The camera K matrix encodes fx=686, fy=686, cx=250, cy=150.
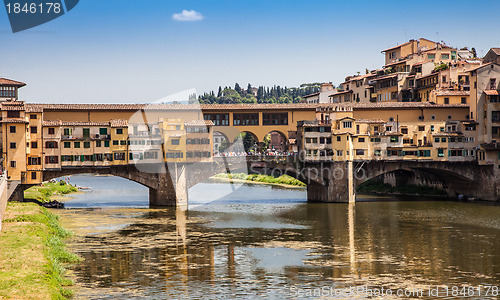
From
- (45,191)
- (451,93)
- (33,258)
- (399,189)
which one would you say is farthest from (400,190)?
(33,258)

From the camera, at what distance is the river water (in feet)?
105

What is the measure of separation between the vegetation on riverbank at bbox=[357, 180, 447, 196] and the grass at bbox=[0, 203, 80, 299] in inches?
1748

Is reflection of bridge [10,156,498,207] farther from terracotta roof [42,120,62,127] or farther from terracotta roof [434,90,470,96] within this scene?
terracotta roof [434,90,470,96]

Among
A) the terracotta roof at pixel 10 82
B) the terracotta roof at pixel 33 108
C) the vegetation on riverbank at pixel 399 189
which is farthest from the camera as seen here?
the vegetation on riverbank at pixel 399 189

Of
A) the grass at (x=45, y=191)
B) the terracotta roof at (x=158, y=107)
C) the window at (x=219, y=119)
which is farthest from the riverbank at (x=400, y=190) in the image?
the grass at (x=45, y=191)

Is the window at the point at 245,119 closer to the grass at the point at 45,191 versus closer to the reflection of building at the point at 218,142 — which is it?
the grass at the point at 45,191

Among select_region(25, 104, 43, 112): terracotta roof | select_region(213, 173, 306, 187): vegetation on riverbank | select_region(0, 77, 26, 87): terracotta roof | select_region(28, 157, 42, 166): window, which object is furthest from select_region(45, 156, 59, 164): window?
select_region(213, 173, 306, 187): vegetation on riverbank

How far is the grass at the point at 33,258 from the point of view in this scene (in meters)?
27.3

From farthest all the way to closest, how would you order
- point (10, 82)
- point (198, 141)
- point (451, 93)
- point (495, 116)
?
point (451, 93)
point (10, 82)
point (495, 116)
point (198, 141)

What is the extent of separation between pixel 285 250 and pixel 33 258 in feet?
50.5

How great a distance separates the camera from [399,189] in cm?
8150

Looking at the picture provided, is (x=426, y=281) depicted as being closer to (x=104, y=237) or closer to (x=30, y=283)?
(x=30, y=283)

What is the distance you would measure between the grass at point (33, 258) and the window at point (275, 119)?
30500 mm

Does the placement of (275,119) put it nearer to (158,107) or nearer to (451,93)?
(158,107)
